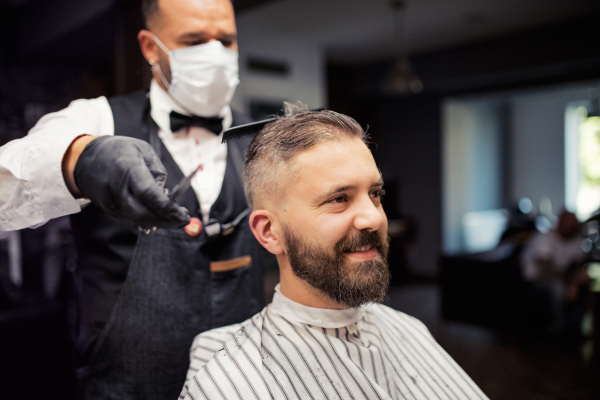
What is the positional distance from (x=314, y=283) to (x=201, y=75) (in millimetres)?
621

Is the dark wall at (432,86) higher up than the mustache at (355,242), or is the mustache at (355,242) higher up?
the dark wall at (432,86)

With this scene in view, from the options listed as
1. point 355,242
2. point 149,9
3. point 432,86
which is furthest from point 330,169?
point 432,86

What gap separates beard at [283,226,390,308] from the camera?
105 centimetres

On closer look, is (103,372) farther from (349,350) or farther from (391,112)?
(391,112)

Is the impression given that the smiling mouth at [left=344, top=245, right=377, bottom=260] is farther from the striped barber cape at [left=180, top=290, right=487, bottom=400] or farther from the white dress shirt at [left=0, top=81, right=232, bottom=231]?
the white dress shirt at [left=0, top=81, right=232, bottom=231]

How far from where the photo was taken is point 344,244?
104 cm

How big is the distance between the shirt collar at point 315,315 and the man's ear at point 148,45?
2.44 ft

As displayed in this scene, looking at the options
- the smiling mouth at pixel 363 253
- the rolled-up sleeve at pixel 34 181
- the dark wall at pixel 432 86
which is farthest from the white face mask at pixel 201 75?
the dark wall at pixel 432 86

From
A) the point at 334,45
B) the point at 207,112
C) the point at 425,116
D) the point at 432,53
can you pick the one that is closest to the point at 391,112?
the point at 425,116

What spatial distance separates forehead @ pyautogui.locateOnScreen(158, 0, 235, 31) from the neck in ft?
2.12

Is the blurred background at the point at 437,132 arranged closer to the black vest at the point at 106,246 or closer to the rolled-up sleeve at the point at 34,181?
the black vest at the point at 106,246

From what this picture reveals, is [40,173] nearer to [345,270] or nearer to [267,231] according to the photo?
[267,231]

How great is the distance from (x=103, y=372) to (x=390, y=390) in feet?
2.48

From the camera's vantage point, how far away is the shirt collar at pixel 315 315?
114cm
